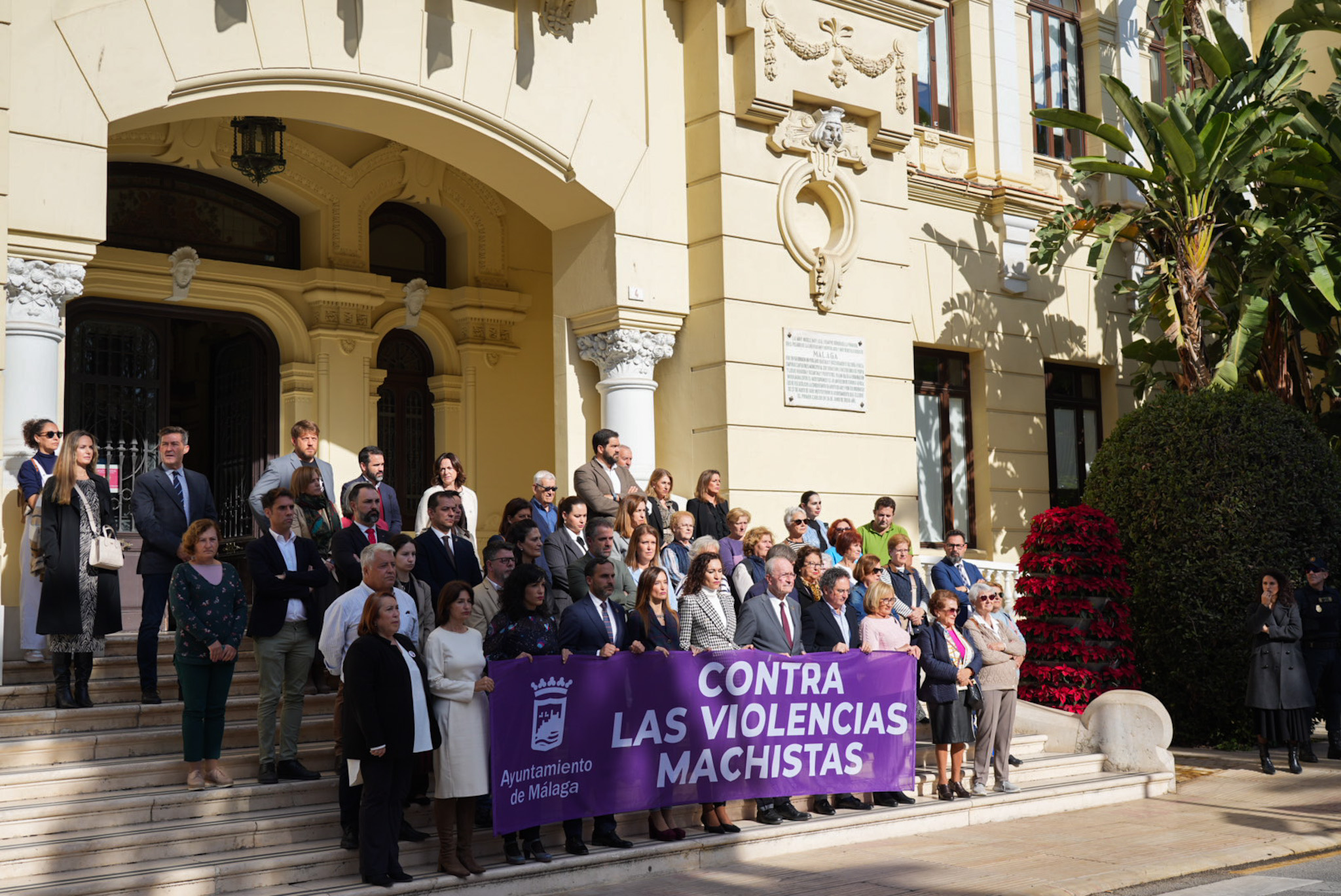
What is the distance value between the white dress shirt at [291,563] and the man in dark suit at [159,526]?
759mm

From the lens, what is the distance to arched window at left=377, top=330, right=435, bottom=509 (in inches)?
642

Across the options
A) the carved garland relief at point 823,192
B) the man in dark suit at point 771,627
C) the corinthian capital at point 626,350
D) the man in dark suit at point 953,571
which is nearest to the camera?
the man in dark suit at point 771,627

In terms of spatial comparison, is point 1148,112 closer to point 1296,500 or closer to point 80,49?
point 1296,500

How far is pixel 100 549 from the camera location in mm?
9555

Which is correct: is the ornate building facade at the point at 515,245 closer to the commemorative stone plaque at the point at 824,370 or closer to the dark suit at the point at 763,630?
the commemorative stone plaque at the point at 824,370

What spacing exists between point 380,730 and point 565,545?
8.56 ft

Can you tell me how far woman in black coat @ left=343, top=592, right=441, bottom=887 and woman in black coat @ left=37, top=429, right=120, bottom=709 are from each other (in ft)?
7.81

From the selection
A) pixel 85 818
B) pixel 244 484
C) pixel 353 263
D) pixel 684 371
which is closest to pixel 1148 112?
pixel 684 371

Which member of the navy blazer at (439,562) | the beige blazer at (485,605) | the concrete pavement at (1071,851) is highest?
the navy blazer at (439,562)

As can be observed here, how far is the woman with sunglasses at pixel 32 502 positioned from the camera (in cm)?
963

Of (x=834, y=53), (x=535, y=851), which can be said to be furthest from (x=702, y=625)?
(x=834, y=53)

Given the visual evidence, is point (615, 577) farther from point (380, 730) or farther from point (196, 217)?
point (196, 217)

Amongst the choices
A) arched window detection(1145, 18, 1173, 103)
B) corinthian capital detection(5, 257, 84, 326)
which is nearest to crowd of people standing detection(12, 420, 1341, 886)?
corinthian capital detection(5, 257, 84, 326)

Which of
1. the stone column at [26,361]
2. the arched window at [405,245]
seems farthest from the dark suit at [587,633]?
the arched window at [405,245]
